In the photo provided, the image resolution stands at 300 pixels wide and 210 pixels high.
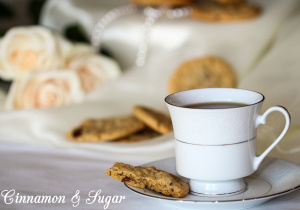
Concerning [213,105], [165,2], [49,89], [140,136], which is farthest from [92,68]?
[213,105]

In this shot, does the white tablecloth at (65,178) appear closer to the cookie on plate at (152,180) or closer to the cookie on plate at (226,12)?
the cookie on plate at (152,180)

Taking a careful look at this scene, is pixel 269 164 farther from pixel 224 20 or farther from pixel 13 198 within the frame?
pixel 224 20

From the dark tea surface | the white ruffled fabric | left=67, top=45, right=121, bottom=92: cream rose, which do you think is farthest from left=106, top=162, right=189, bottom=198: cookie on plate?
left=67, top=45, right=121, bottom=92: cream rose

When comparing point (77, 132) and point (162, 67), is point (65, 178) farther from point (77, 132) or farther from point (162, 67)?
point (162, 67)

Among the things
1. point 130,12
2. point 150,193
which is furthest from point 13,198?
point 130,12

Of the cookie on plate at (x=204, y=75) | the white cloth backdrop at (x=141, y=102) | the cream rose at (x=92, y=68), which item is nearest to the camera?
the white cloth backdrop at (x=141, y=102)

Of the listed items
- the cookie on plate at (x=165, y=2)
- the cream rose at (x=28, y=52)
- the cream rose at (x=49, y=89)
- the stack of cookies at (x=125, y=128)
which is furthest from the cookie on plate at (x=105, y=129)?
the cookie on plate at (x=165, y=2)
